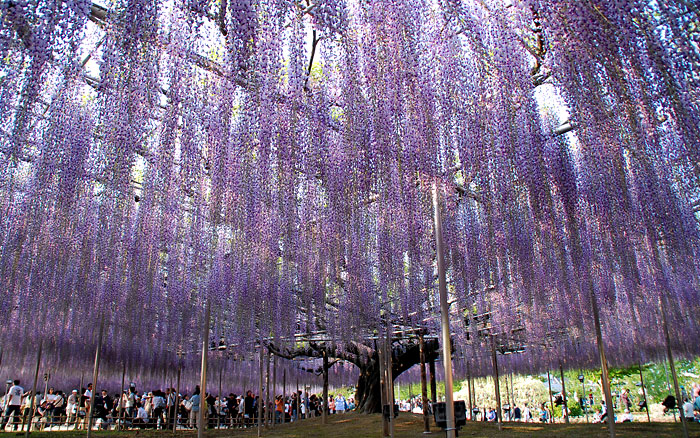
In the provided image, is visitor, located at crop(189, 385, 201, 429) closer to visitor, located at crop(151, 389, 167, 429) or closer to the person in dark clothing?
visitor, located at crop(151, 389, 167, 429)

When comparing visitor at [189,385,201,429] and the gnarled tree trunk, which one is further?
the gnarled tree trunk

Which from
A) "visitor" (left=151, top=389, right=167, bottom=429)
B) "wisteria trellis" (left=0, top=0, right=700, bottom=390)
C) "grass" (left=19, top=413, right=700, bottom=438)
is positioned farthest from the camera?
"visitor" (left=151, top=389, right=167, bottom=429)

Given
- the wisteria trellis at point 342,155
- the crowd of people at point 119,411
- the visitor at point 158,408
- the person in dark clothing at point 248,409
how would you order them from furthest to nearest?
the person in dark clothing at point 248,409 → the visitor at point 158,408 → the crowd of people at point 119,411 → the wisteria trellis at point 342,155

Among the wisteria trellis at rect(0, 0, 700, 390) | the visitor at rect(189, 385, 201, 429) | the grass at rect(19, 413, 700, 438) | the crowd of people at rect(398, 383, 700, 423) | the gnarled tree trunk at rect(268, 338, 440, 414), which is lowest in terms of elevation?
the crowd of people at rect(398, 383, 700, 423)

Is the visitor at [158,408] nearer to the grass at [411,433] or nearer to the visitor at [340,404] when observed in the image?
the grass at [411,433]

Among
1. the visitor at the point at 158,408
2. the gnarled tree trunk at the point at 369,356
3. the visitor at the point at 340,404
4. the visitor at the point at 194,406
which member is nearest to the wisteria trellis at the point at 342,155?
the visitor at the point at 194,406

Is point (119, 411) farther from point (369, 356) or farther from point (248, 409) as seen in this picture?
point (369, 356)

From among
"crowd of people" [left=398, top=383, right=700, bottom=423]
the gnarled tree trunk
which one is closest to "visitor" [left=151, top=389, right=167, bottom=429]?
the gnarled tree trunk

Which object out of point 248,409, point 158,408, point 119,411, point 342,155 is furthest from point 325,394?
point 342,155

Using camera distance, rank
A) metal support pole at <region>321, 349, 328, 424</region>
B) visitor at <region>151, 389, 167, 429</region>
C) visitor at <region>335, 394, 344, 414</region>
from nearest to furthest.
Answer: metal support pole at <region>321, 349, 328, 424</region>, visitor at <region>151, 389, 167, 429</region>, visitor at <region>335, 394, 344, 414</region>

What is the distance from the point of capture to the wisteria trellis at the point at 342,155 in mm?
4723

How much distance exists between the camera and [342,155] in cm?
750

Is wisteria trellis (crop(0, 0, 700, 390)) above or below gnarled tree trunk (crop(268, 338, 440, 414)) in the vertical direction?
above

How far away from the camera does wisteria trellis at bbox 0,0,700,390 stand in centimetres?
472
